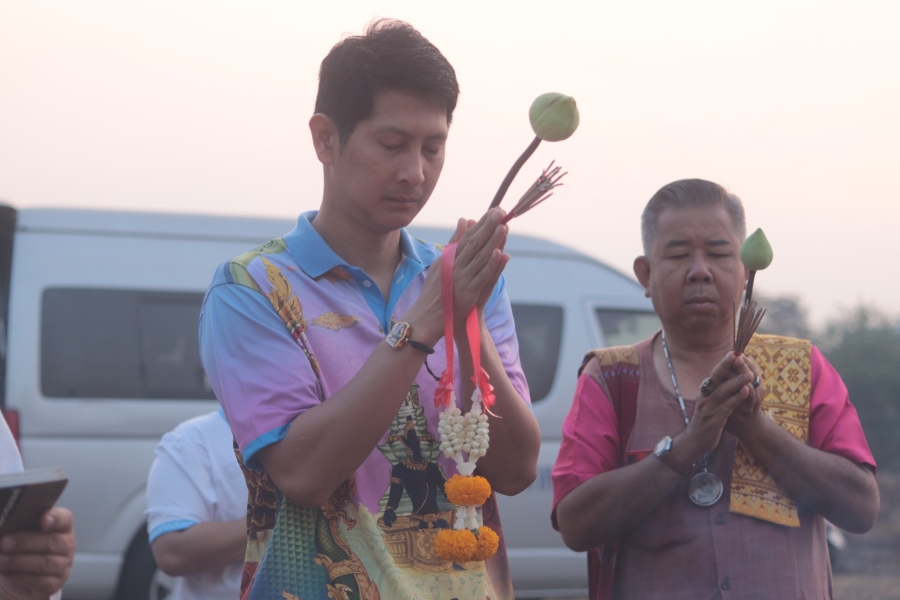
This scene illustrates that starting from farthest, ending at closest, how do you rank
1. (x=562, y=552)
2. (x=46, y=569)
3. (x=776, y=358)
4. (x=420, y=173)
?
(x=562, y=552)
(x=776, y=358)
(x=420, y=173)
(x=46, y=569)

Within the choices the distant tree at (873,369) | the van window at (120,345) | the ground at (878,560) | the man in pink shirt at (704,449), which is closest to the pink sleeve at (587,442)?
the man in pink shirt at (704,449)

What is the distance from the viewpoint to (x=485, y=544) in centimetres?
176

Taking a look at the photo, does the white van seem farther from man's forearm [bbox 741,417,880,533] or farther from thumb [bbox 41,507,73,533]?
thumb [bbox 41,507,73,533]

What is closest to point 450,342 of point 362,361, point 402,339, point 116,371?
point 402,339

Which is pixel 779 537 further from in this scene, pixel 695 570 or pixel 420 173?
pixel 420 173

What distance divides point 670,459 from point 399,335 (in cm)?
81

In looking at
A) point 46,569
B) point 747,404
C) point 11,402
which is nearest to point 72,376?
point 11,402

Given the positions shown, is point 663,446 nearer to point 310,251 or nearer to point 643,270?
point 643,270

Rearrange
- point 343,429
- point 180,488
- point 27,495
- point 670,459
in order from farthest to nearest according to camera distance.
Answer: point 180,488 < point 670,459 < point 343,429 < point 27,495

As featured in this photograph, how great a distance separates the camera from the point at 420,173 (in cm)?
185

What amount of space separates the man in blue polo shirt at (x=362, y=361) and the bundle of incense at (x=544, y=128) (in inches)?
3.6

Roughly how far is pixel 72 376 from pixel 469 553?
3.99 m

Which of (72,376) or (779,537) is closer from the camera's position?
(779,537)

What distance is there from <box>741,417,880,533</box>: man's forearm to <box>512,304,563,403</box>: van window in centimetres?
355
